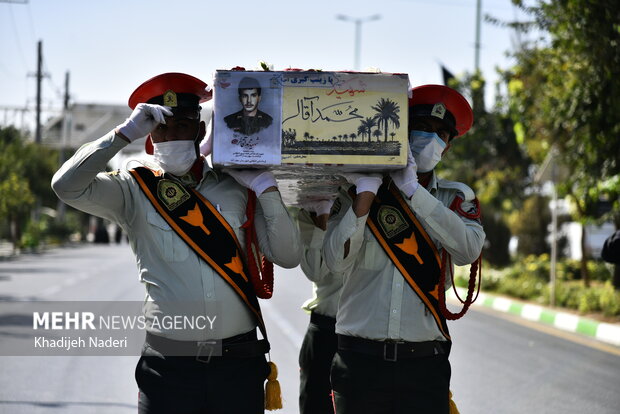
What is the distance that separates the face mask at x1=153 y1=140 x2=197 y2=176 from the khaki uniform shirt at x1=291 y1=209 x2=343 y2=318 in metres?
0.84

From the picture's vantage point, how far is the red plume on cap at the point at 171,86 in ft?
13.0

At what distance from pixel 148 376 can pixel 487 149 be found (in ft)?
64.0

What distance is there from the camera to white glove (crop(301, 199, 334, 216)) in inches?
189

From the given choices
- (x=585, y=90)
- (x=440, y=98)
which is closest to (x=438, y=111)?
(x=440, y=98)

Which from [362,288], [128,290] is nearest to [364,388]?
[362,288]

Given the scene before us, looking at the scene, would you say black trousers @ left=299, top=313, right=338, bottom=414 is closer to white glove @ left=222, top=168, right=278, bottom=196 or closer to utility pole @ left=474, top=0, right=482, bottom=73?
white glove @ left=222, top=168, right=278, bottom=196

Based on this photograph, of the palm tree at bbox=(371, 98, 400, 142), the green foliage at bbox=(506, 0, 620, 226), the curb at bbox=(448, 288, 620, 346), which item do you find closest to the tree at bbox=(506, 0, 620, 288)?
the green foliage at bbox=(506, 0, 620, 226)

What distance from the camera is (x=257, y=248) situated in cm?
410

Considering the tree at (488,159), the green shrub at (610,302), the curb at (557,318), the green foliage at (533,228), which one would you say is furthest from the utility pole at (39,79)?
the green shrub at (610,302)

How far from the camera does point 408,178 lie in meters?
3.94

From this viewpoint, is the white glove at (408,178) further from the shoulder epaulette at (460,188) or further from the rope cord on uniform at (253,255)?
the rope cord on uniform at (253,255)

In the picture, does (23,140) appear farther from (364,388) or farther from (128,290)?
(364,388)

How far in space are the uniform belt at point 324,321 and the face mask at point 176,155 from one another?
59.0 inches

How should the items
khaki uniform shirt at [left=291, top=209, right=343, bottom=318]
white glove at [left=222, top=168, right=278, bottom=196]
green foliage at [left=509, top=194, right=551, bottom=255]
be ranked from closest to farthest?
white glove at [left=222, top=168, right=278, bottom=196] < khaki uniform shirt at [left=291, top=209, right=343, bottom=318] < green foliage at [left=509, top=194, right=551, bottom=255]
